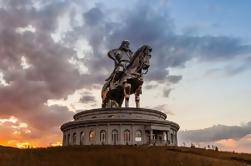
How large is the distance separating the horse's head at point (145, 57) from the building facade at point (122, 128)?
7290 mm

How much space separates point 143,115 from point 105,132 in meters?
6.39

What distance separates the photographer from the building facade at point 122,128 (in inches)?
2391

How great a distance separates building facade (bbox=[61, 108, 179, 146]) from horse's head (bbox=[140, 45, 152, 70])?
7.29 metres

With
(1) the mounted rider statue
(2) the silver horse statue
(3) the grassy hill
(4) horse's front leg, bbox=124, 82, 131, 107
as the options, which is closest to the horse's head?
→ (2) the silver horse statue

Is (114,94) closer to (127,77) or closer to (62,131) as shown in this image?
(127,77)

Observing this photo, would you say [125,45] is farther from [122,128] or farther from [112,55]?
[122,128]

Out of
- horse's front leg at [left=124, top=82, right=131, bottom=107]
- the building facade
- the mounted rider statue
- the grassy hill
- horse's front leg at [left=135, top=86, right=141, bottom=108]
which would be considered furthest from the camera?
the mounted rider statue

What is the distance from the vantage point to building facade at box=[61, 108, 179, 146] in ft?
199

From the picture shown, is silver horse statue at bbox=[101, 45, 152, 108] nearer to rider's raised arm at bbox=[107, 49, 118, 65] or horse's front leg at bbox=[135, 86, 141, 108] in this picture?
horse's front leg at bbox=[135, 86, 141, 108]

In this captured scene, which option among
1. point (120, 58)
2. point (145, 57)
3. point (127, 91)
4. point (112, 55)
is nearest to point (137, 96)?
point (127, 91)

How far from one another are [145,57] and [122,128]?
12431 mm

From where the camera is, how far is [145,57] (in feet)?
216

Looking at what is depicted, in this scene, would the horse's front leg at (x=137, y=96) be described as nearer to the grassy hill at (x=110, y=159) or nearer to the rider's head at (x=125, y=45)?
the rider's head at (x=125, y=45)

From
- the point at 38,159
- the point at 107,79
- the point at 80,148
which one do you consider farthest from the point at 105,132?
the point at 38,159
